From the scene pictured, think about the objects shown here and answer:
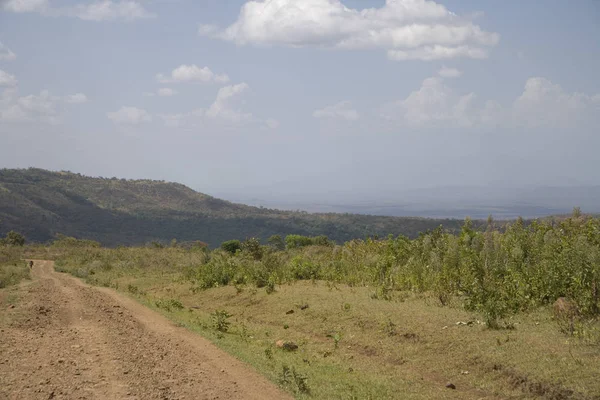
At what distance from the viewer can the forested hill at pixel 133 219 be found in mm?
72812

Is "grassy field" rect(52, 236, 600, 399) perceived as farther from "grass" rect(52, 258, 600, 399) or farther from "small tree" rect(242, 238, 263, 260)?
"small tree" rect(242, 238, 263, 260)

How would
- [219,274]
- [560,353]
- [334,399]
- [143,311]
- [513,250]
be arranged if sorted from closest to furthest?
[334,399], [560,353], [513,250], [143,311], [219,274]

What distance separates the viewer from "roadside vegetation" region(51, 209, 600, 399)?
921cm

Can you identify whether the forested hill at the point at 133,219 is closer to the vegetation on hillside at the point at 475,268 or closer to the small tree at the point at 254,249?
the small tree at the point at 254,249

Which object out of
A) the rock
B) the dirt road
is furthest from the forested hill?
the dirt road

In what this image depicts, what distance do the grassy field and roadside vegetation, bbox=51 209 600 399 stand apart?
3 centimetres

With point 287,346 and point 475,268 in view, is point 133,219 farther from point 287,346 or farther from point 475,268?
point 475,268

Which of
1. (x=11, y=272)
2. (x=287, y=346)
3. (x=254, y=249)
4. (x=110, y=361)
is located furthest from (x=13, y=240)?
(x=110, y=361)

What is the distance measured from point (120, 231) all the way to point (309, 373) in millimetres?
72972

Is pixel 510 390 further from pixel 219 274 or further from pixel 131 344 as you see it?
pixel 219 274

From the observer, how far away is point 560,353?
923cm

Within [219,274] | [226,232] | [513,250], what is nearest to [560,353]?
[513,250]

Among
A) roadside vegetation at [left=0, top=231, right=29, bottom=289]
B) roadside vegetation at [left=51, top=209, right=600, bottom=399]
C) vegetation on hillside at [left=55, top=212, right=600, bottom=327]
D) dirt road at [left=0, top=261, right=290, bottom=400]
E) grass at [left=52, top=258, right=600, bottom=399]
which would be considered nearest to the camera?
dirt road at [left=0, top=261, right=290, bottom=400]

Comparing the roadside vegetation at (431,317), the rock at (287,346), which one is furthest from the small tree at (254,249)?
the rock at (287,346)
